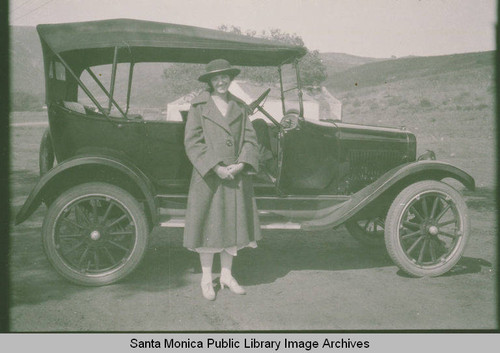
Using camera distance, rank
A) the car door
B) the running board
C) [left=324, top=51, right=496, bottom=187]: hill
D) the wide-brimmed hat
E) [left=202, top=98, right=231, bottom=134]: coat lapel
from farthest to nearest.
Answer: [left=324, top=51, right=496, bottom=187]: hill → the car door → the running board → [left=202, top=98, right=231, bottom=134]: coat lapel → the wide-brimmed hat

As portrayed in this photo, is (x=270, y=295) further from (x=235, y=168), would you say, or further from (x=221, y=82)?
(x=221, y=82)

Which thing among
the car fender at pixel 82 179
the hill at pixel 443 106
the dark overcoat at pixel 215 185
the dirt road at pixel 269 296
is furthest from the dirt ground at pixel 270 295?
the hill at pixel 443 106

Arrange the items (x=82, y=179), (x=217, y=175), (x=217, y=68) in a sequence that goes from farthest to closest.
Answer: (x=82, y=179)
(x=217, y=175)
(x=217, y=68)

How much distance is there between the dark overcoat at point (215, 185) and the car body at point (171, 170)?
0.39 metres

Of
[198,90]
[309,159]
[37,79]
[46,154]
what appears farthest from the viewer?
[37,79]

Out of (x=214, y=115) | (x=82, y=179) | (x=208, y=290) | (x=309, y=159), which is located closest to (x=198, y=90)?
(x=309, y=159)

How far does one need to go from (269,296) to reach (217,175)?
3.73 feet

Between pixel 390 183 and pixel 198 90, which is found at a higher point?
pixel 198 90

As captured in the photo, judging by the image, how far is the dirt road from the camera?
328 centimetres

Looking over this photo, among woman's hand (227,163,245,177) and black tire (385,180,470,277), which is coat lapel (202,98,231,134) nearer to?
woman's hand (227,163,245,177)

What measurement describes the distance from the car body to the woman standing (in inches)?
16.1

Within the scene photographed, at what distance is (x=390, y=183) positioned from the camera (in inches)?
164

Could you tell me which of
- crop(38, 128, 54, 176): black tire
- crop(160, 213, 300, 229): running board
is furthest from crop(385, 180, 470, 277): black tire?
crop(38, 128, 54, 176): black tire

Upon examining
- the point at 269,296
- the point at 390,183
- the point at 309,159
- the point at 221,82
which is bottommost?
the point at 269,296
